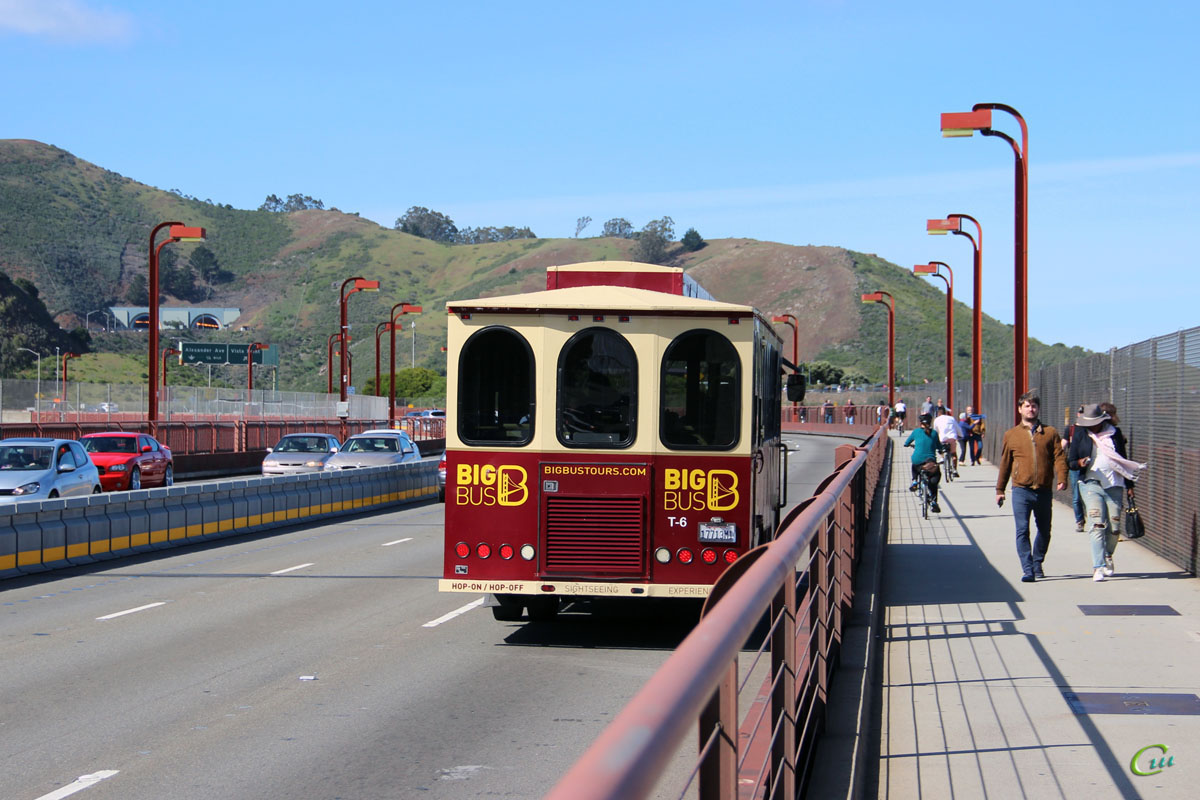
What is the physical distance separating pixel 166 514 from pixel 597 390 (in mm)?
10666

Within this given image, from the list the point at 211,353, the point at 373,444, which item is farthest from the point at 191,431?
the point at 211,353

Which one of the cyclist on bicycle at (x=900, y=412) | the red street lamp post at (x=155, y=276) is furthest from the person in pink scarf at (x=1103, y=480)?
the cyclist on bicycle at (x=900, y=412)

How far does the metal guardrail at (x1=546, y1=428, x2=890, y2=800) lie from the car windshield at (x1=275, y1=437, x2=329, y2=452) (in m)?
26.0

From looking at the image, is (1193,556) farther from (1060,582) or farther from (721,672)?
(721,672)

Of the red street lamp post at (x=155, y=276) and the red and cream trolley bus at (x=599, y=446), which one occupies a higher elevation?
the red street lamp post at (x=155, y=276)

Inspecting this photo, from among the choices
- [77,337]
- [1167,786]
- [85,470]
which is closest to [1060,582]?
[1167,786]

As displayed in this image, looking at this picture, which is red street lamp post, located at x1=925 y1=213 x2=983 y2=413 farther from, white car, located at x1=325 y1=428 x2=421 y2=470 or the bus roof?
the bus roof

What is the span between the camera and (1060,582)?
45.6ft

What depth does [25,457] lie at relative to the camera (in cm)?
2298

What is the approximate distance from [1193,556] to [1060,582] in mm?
1578

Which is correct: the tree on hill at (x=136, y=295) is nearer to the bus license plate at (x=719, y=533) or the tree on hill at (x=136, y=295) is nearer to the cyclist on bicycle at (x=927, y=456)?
the cyclist on bicycle at (x=927, y=456)

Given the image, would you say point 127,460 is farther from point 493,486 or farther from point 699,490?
point 699,490

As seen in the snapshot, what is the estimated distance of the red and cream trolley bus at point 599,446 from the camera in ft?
36.5

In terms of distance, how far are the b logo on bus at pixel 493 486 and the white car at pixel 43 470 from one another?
12.9 m
